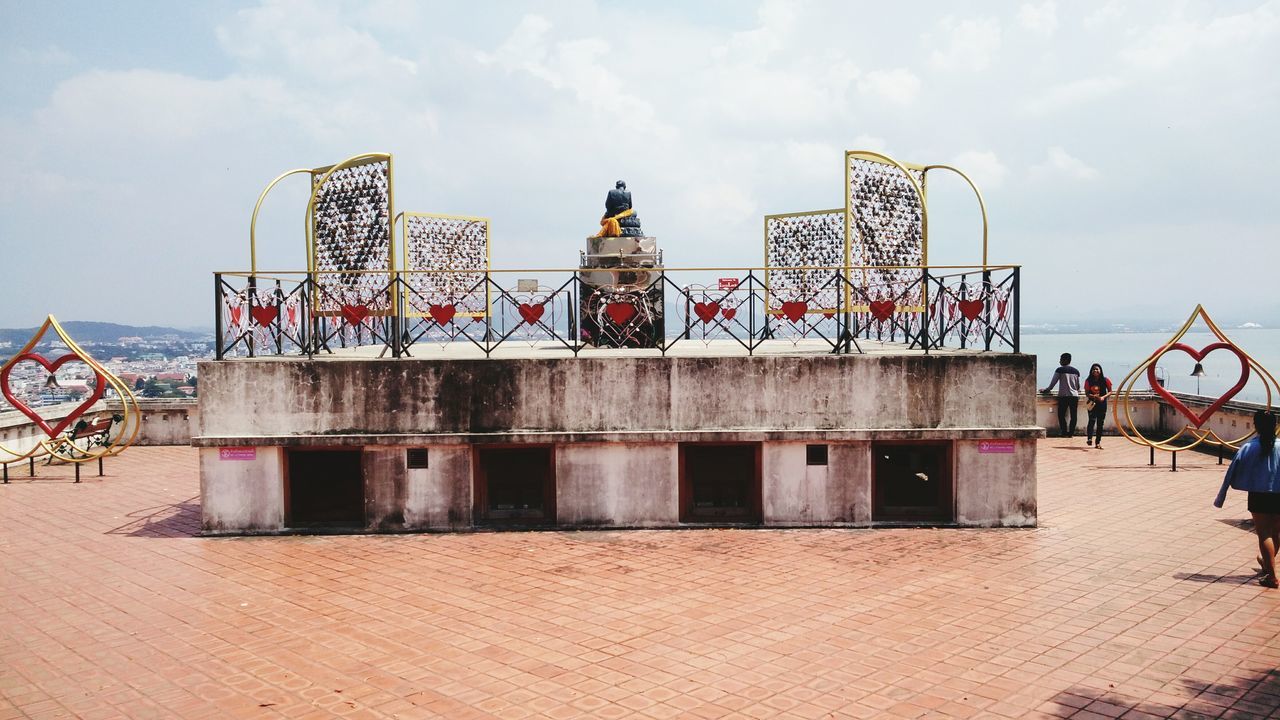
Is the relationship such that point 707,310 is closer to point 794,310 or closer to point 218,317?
point 794,310

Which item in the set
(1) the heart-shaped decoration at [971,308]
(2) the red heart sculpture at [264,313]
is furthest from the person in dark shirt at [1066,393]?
(2) the red heart sculpture at [264,313]

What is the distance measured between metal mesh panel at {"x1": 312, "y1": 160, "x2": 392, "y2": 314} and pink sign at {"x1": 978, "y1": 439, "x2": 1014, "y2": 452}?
28.3ft

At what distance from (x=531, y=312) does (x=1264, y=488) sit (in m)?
9.21

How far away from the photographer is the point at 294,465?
42.5 ft

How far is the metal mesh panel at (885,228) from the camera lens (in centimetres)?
1409

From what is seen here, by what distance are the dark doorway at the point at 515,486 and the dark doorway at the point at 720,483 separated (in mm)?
1886

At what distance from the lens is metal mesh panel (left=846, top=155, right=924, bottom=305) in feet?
46.2

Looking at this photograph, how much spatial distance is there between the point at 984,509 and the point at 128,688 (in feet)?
34.2

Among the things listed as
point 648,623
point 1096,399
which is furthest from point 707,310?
point 1096,399

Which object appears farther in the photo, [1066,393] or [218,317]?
[1066,393]

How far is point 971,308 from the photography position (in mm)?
13219

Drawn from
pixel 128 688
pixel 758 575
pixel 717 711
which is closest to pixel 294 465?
pixel 128 688

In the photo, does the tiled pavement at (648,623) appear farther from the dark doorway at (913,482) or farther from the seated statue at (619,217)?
the seated statue at (619,217)

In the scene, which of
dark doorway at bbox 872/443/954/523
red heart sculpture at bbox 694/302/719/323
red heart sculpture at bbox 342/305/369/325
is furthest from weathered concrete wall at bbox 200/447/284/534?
dark doorway at bbox 872/443/954/523
